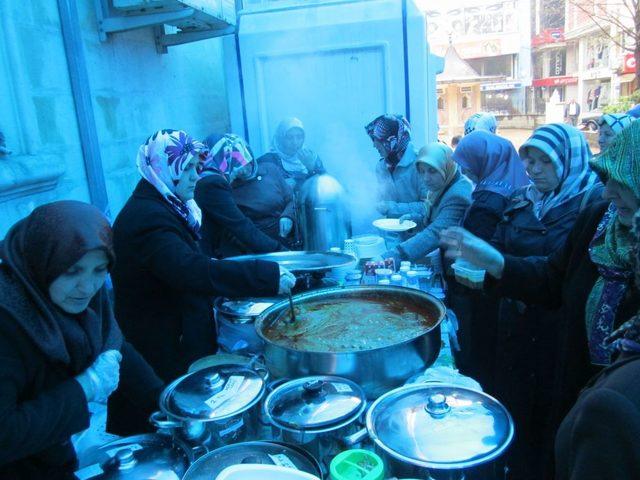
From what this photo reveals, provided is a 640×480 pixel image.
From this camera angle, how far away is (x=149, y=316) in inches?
82.4

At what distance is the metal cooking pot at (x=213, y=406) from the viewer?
4.09 ft

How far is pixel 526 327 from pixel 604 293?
1123mm

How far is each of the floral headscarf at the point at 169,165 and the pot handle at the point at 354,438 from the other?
125 cm

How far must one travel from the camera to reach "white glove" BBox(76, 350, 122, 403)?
1268 mm

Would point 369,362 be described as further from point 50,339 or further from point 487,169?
point 487,169

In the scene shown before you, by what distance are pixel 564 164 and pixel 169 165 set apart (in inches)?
78.5

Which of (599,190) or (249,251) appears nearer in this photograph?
(599,190)

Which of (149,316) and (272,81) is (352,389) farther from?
(272,81)

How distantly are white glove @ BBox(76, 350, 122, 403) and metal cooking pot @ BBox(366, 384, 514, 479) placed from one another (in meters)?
0.69

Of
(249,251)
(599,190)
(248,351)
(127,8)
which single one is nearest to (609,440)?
(248,351)

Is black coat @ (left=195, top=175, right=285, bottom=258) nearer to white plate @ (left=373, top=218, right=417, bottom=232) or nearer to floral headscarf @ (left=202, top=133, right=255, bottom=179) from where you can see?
floral headscarf @ (left=202, top=133, right=255, bottom=179)

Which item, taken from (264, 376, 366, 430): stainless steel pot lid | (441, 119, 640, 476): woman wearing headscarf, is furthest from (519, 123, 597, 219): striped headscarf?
(264, 376, 366, 430): stainless steel pot lid

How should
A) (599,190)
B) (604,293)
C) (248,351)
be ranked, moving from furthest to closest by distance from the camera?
1. (599,190)
2. (248,351)
3. (604,293)

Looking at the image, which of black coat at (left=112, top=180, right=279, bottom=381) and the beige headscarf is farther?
the beige headscarf
